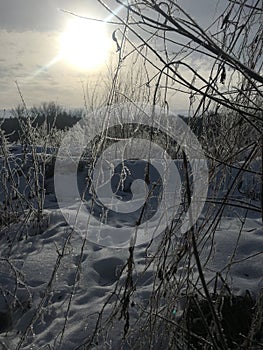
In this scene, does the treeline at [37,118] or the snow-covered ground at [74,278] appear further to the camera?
the treeline at [37,118]

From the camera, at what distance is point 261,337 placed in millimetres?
1719

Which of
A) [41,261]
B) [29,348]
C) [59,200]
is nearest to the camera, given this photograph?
[29,348]

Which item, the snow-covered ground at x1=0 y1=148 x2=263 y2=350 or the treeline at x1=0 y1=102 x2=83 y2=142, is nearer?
the snow-covered ground at x1=0 y1=148 x2=263 y2=350

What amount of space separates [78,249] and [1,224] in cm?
132

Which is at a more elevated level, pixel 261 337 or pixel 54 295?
pixel 261 337

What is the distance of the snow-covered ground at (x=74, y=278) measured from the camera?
2.10m

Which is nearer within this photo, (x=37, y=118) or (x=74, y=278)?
(x=74, y=278)

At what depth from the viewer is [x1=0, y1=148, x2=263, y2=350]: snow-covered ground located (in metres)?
2.10

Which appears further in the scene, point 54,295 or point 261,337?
point 54,295

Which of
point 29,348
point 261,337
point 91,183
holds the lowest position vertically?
point 29,348

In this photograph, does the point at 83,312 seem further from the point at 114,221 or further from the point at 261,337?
the point at 114,221

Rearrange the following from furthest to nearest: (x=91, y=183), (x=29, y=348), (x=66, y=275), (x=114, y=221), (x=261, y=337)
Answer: (x=114, y=221)
(x=66, y=275)
(x=29, y=348)
(x=261, y=337)
(x=91, y=183)

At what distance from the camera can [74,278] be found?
2.77 metres

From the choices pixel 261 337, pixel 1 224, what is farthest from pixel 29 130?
pixel 261 337
